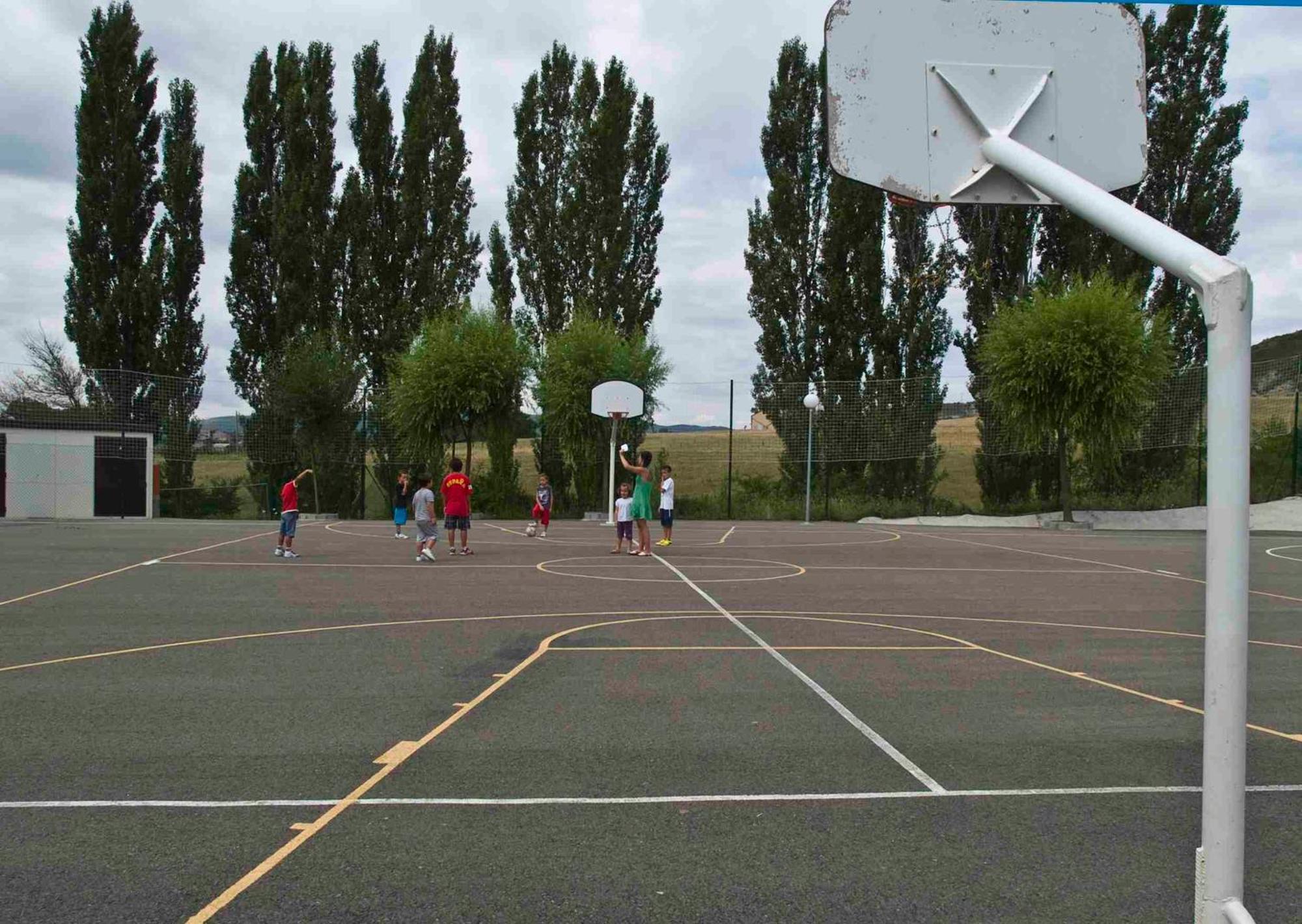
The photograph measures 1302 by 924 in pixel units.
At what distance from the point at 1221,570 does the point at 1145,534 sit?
28.8 meters

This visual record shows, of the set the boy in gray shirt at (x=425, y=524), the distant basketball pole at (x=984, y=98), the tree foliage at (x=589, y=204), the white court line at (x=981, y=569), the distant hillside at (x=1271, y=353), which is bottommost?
the white court line at (x=981, y=569)

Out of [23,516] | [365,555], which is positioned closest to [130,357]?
[23,516]

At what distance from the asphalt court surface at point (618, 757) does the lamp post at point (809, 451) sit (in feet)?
62.5

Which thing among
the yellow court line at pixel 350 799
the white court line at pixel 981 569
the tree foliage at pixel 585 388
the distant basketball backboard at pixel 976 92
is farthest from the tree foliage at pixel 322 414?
the distant basketball backboard at pixel 976 92

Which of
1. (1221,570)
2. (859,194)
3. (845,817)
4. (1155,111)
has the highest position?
(1155,111)

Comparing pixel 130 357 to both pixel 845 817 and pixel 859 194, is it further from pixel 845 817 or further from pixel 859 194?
pixel 845 817

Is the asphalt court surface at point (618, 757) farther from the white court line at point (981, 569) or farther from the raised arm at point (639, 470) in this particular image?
the raised arm at point (639, 470)

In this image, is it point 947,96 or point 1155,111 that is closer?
point 947,96

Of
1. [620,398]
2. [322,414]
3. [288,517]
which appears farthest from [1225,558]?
[322,414]

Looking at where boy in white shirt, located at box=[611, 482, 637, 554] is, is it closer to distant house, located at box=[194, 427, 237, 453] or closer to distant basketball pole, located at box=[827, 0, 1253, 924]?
distant basketball pole, located at box=[827, 0, 1253, 924]

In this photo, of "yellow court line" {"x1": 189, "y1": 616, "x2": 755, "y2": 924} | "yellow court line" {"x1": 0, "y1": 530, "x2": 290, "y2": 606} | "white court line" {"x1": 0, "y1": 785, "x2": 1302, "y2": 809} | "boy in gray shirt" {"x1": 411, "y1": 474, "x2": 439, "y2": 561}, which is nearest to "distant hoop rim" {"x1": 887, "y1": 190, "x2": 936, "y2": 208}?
"white court line" {"x1": 0, "y1": 785, "x2": 1302, "y2": 809}

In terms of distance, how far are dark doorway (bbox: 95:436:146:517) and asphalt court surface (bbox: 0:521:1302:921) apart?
19.8 metres

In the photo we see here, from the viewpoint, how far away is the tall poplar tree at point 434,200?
130ft

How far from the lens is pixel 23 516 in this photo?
3125 centimetres
